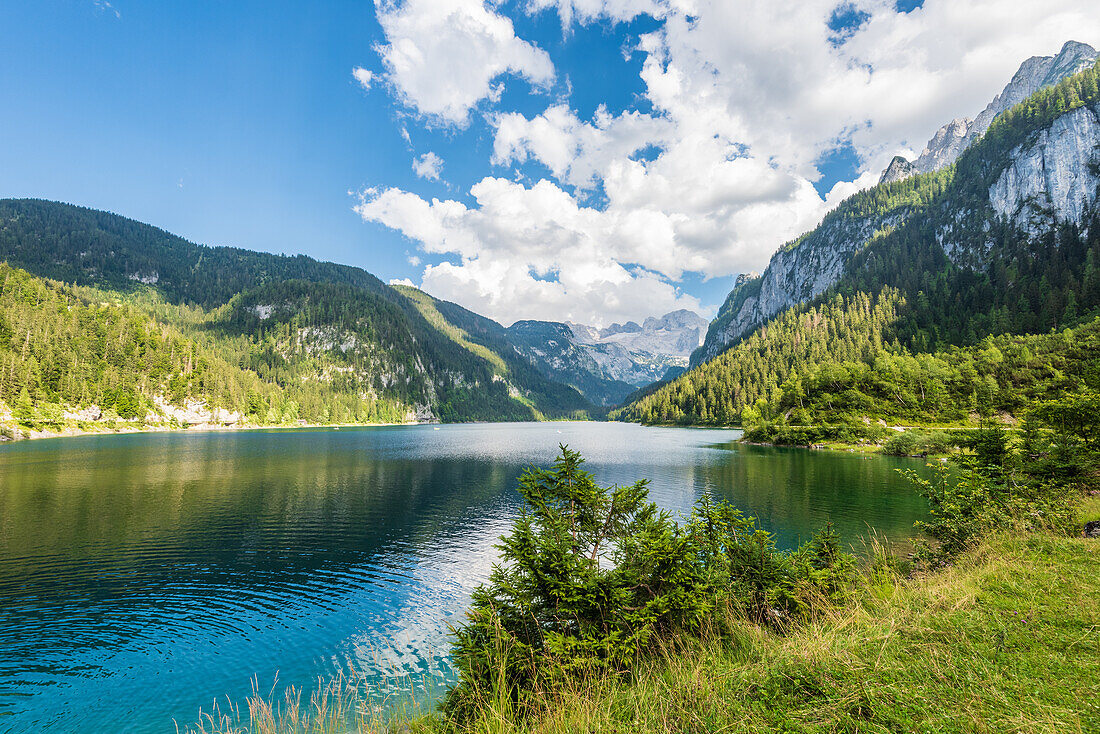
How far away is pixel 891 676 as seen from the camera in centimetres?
620

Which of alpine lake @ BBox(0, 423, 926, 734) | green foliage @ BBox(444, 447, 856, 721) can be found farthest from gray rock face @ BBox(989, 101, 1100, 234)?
green foliage @ BBox(444, 447, 856, 721)

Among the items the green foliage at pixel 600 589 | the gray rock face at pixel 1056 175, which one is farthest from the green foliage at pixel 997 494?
the gray rock face at pixel 1056 175

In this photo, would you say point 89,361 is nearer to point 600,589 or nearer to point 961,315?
point 600,589

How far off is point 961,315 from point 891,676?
200 m

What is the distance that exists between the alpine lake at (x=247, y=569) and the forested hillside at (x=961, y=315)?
64263mm

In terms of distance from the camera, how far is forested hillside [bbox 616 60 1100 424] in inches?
4124

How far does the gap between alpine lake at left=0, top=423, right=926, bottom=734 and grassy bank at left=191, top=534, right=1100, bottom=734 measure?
4472 mm

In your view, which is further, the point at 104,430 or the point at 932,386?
the point at 104,430

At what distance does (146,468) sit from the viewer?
198 feet

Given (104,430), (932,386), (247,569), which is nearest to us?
(247,569)

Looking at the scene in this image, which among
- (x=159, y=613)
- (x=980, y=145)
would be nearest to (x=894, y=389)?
(x=159, y=613)

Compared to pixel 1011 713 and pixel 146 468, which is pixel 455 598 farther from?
pixel 146 468

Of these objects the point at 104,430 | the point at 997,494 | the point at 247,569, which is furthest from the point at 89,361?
the point at 997,494

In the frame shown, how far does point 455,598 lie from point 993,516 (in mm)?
23063
